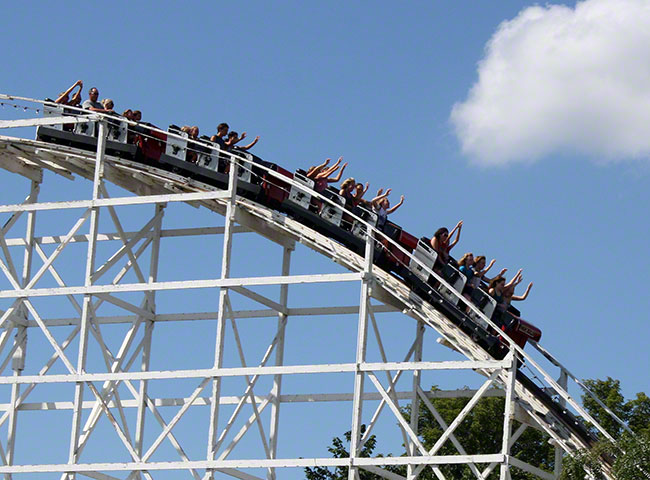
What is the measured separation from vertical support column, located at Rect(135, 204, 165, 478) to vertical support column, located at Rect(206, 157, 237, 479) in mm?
2615

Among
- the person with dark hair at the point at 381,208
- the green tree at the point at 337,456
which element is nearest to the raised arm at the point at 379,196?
the person with dark hair at the point at 381,208

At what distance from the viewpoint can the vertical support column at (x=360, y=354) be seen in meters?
26.2

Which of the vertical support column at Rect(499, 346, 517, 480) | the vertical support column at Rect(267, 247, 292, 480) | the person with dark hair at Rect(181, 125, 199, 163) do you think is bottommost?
the vertical support column at Rect(499, 346, 517, 480)

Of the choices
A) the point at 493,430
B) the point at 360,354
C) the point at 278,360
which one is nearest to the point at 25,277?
the point at 278,360

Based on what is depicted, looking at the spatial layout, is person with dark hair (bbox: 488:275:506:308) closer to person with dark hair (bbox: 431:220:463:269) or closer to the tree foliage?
person with dark hair (bbox: 431:220:463:269)

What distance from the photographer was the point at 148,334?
3039cm

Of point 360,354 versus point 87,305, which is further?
point 87,305

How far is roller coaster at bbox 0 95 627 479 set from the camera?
86.4 feet

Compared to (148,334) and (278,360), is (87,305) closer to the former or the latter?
(148,334)

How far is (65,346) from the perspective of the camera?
1160 inches

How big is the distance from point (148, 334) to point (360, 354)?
5.50 m

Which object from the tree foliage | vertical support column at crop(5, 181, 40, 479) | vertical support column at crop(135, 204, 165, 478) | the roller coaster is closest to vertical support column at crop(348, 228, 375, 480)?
the roller coaster

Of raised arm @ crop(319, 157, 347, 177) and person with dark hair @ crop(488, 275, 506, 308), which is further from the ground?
raised arm @ crop(319, 157, 347, 177)

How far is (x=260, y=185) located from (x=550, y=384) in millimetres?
6533
